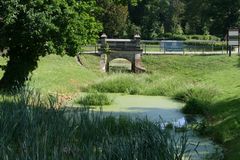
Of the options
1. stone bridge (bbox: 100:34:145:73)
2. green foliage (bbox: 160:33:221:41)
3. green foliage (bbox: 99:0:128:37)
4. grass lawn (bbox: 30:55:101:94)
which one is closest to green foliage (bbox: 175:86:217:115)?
grass lawn (bbox: 30:55:101:94)

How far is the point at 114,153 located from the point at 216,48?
43799mm

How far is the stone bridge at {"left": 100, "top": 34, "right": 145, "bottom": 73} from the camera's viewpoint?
136 ft

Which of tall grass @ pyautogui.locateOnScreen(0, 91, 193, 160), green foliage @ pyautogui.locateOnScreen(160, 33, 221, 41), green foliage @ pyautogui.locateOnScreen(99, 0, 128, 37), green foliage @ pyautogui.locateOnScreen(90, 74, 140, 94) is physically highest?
green foliage @ pyautogui.locateOnScreen(99, 0, 128, 37)

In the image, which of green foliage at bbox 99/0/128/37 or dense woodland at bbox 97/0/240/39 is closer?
dense woodland at bbox 97/0/240/39

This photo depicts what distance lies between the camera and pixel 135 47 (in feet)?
140

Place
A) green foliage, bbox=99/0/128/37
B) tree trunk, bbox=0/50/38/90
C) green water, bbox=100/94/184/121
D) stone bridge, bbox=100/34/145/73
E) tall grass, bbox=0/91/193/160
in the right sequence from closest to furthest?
tall grass, bbox=0/91/193/160 → green water, bbox=100/94/184/121 → tree trunk, bbox=0/50/38/90 → stone bridge, bbox=100/34/145/73 → green foliage, bbox=99/0/128/37

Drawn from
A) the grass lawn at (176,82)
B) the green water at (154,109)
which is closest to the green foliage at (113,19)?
the grass lawn at (176,82)

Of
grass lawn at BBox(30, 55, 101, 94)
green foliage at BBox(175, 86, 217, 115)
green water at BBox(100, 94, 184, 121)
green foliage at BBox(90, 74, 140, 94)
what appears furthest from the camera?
green foliage at BBox(90, 74, 140, 94)

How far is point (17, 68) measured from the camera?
21.5 meters

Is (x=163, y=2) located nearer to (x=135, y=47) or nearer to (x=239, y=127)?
(x=135, y=47)

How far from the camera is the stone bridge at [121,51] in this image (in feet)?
136

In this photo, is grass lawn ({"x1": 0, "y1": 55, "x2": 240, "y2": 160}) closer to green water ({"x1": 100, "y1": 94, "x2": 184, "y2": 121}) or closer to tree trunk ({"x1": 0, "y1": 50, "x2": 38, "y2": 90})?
tree trunk ({"x1": 0, "y1": 50, "x2": 38, "y2": 90})

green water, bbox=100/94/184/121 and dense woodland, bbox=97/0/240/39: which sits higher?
dense woodland, bbox=97/0/240/39

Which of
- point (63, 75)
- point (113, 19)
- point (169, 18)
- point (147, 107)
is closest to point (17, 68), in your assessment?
point (147, 107)
